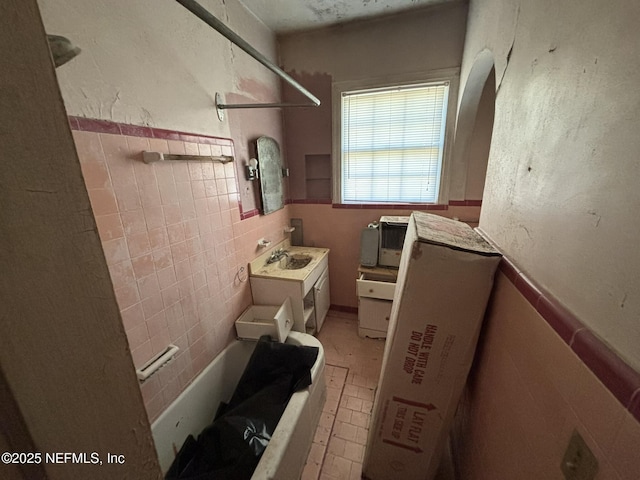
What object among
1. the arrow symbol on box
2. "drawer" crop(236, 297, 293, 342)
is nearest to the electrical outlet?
the arrow symbol on box

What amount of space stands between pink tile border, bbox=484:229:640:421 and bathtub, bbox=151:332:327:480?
3.71 ft

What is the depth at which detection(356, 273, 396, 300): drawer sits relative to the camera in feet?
6.85

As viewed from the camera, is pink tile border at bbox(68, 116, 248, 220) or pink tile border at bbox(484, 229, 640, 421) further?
pink tile border at bbox(68, 116, 248, 220)

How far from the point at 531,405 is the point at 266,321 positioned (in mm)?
1633

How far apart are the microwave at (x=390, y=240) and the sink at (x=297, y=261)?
70 centimetres

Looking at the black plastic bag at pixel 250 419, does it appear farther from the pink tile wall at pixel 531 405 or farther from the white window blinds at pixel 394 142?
the white window blinds at pixel 394 142

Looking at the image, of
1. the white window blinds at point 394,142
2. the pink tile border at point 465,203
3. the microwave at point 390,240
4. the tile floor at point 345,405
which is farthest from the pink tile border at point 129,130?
the pink tile border at point 465,203

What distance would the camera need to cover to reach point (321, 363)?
5.16 feet

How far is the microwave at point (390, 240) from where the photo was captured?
2.17 meters

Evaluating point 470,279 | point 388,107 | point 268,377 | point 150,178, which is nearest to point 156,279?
point 150,178

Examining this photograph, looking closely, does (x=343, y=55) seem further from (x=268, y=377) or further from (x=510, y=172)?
(x=268, y=377)

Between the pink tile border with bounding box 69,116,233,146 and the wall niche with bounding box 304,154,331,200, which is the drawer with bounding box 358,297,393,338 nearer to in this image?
the wall niche with bounding box 304,154,331,200

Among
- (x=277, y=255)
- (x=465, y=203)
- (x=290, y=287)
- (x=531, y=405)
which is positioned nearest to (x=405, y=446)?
(x=531, y=405)

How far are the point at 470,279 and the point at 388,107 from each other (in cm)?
188
